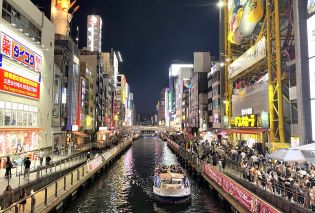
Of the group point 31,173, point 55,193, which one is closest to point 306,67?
point 55,193

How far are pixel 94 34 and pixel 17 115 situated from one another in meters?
119

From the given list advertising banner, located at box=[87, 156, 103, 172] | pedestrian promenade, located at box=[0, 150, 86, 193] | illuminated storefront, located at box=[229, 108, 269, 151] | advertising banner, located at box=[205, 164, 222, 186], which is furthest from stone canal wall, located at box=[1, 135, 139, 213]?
illuminated storefront, located at box=[229, 108, 269, 151]

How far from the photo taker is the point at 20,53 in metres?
39.7

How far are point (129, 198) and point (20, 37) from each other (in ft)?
80.4

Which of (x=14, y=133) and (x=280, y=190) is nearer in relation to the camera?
(x=280, y=190)

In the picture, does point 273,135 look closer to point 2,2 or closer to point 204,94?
point 2,2

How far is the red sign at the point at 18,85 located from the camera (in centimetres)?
3587

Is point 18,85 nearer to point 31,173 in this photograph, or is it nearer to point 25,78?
point 25,78

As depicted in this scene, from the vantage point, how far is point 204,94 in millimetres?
111000

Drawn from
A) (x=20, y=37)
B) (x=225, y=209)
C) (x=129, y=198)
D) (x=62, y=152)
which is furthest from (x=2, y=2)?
(x=225, y=209)

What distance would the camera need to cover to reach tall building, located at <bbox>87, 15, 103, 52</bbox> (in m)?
152

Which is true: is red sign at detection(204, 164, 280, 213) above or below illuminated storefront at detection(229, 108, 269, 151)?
below

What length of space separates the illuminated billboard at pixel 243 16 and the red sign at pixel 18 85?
35822 mm

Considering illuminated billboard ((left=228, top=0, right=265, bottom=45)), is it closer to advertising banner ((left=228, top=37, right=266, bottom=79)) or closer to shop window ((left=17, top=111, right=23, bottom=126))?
advertising banner ((left=228, top=37, right=266, bottom=79))
